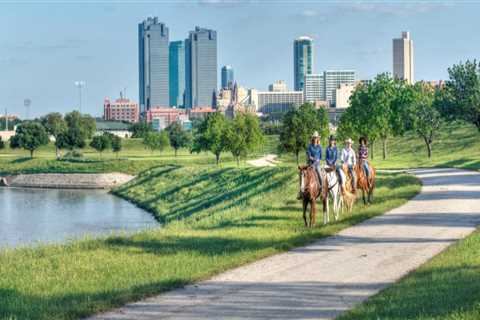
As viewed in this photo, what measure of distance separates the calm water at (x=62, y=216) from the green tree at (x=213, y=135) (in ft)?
40.4

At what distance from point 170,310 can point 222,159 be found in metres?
96.2

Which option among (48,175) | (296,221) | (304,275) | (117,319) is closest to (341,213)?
(296,221)

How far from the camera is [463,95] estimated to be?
173ft

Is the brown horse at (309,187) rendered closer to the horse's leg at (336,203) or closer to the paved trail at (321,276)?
the paved trail at (321,276)

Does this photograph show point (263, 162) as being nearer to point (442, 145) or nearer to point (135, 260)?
point (442, 145)

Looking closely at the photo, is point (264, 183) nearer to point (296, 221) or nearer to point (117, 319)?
point (296, 221)

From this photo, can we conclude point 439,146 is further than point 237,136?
Yes

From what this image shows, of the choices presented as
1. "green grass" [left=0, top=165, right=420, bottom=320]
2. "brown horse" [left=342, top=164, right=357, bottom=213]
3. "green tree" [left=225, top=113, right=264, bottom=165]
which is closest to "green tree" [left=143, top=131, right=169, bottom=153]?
"green tree" [left=225, top=113, right=264, bottom=165]

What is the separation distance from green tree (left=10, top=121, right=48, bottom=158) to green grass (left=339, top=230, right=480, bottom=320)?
12003 cm

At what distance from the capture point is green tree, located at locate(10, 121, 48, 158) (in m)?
132

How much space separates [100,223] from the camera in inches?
2051

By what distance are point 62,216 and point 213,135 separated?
33.7 meters

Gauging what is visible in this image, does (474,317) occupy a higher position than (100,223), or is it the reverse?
(474,317)

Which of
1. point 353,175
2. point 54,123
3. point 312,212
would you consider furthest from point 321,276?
point 54,123
